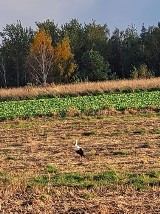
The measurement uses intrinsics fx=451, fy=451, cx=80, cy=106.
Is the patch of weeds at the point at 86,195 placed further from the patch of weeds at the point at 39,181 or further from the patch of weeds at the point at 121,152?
the patch of weeds at the point at 121,152

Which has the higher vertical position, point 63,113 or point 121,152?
point 63,113

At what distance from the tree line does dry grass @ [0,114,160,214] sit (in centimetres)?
3208

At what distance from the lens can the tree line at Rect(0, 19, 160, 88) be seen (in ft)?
174

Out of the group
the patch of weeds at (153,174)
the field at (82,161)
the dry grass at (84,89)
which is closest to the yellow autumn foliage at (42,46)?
the dry grass at (84,89)

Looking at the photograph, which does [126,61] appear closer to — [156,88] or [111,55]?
[111,55]

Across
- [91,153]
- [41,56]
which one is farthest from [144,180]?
[41,56]

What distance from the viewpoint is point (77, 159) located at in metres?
11.6

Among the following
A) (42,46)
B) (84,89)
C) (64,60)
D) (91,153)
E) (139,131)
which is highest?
(42,46)

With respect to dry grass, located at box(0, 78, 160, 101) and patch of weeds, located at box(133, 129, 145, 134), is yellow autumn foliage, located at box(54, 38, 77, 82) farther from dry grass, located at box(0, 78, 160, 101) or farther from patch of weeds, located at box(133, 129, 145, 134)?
patch of weeds, located at box(133, 129, 145, 134)

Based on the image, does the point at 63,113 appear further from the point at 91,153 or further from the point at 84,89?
the point at 84,89

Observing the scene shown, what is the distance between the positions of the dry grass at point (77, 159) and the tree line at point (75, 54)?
32.1 meters

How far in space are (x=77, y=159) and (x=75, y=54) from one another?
50.1 m

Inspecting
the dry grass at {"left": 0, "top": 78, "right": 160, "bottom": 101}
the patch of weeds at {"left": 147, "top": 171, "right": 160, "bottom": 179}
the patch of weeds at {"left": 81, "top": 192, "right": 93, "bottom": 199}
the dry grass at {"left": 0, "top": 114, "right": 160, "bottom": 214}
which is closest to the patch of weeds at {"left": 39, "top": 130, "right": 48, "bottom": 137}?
the dry grass at {"left": 0, "top": 114, "right": 160, "bottom": 214}

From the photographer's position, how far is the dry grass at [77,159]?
7625 mm
